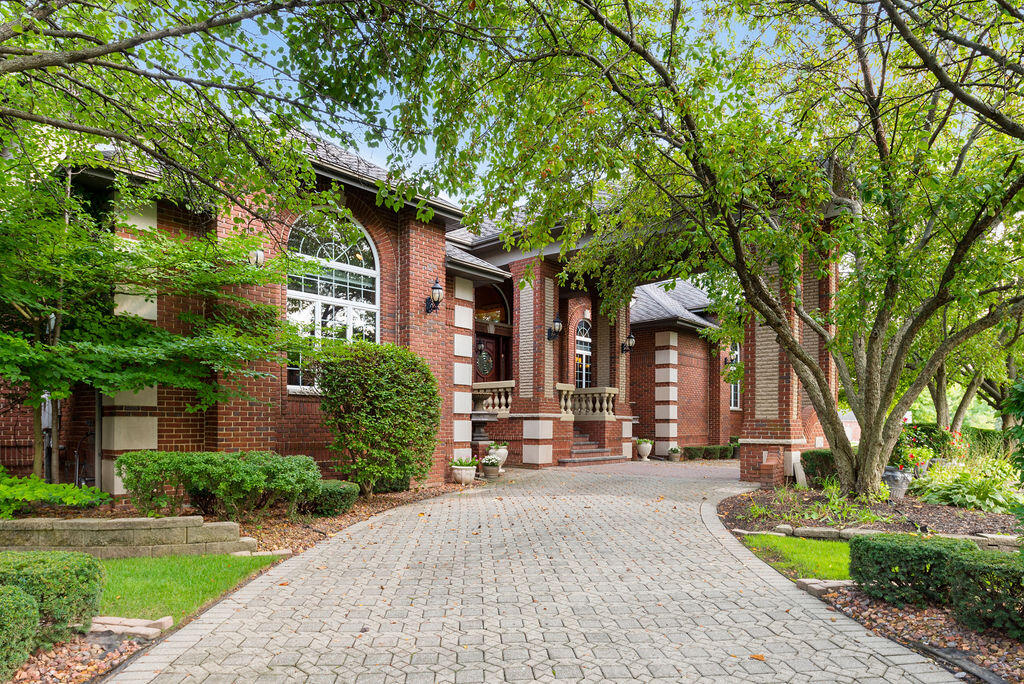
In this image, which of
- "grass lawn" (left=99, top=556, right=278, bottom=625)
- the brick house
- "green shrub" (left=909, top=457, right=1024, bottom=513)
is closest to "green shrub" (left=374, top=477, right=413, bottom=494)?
the brick house

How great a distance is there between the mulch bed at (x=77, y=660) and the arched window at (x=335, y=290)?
623 centimetres

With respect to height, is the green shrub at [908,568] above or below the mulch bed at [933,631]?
above

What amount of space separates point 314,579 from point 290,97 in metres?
4.44

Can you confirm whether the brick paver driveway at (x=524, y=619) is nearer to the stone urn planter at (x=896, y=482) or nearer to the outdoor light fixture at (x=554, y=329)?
the stone urn planter at (x=896, y=482)

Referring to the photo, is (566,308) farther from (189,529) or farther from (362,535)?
(189,529)

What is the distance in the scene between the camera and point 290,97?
5688 mm

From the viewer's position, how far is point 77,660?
3.63m

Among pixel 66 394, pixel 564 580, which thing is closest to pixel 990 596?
pixel 564 580

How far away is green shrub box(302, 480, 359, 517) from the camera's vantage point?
8.37 m

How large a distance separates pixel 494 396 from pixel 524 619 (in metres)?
13.0

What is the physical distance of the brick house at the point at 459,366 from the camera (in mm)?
8875

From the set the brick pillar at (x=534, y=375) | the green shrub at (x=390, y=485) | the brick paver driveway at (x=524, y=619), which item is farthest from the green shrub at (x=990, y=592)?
the brick pillar at (x=534, y=375)

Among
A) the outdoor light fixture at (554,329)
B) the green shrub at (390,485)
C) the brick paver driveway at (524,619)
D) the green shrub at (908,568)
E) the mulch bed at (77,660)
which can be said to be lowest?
the green shrub at (390,485)

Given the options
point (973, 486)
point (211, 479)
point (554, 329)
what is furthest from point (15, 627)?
point (554, 329)
